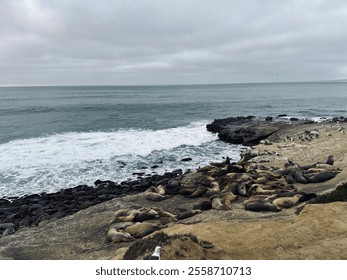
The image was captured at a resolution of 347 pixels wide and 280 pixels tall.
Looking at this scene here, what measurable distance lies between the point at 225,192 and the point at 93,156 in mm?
15072

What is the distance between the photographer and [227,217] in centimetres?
1073

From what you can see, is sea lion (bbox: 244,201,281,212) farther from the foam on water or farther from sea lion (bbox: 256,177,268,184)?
the foam on water

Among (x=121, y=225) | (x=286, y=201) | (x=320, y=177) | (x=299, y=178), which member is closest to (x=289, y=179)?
(x=299, y=178)

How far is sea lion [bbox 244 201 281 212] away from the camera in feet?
35.6

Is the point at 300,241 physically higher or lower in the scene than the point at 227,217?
higher

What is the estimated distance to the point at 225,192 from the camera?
13.6 m

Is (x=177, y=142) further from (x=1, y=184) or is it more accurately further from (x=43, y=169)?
(x=1, y=184)

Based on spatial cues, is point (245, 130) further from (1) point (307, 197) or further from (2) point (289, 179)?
(1) point (307, 197)

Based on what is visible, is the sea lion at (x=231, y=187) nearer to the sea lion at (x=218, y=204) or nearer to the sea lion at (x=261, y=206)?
the sea lion at (x=218, y=204)

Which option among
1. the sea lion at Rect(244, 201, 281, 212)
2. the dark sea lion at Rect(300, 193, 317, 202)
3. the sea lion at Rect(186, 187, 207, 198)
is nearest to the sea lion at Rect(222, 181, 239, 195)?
the sea lion at Rect(186, 187, 207, 198)

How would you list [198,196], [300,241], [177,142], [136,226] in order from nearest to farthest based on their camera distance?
[300,241], [136,226], [198,196], [177,142]

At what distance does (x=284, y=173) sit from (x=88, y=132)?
28.5 metres

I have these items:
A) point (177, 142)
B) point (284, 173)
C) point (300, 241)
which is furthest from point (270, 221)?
point (177, 142)

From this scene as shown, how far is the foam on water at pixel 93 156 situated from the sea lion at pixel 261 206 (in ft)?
37.5
